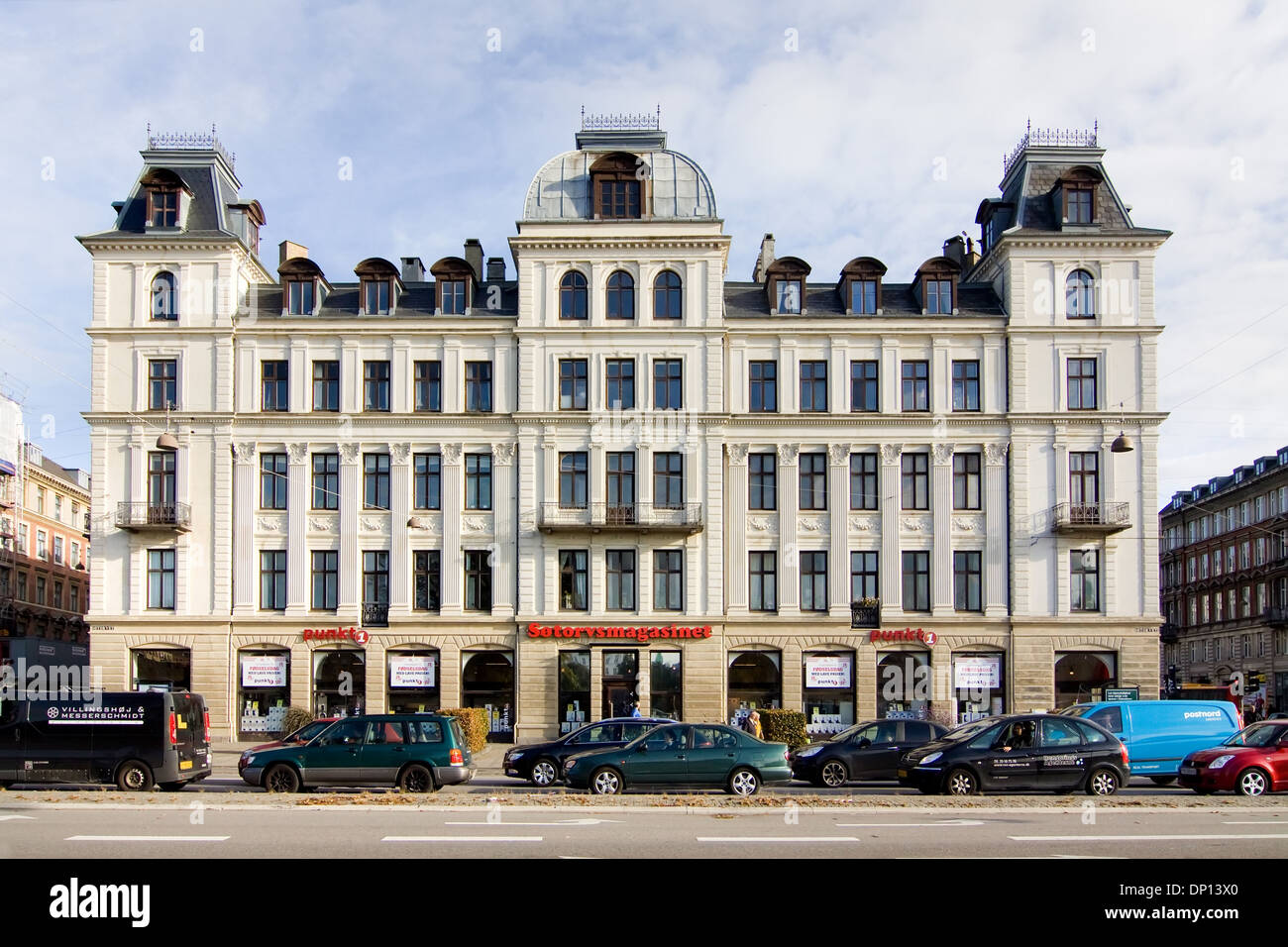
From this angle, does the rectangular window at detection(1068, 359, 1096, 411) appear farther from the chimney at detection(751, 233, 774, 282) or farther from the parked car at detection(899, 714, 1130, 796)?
the parked car at detection(899, 714, 1130, 796)

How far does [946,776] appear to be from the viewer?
21.8 m

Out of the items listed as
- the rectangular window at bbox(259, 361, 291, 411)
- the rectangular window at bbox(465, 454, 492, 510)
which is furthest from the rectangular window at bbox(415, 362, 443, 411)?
the rectangular window at bbox(259, 361, 291, 411)

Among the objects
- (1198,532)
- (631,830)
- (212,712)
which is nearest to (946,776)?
(631,830)

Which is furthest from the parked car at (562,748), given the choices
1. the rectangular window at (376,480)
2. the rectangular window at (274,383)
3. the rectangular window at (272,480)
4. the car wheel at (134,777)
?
the rectangular window at (274,383)

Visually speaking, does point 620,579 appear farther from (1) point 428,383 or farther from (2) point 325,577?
(2) point 325,577

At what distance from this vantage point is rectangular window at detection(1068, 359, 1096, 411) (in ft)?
137

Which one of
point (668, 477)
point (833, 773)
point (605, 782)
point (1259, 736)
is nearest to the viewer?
point (605, 782)

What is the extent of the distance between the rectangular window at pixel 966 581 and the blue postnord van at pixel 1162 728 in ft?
49.6

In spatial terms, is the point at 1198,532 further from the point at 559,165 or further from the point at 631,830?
the point at 631,830

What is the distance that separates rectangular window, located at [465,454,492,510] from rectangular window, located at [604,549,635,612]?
4531mm

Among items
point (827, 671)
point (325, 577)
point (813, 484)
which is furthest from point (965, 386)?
point (325, 577)

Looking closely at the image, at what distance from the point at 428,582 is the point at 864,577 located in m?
14.8

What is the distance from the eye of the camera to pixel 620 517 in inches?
1603
